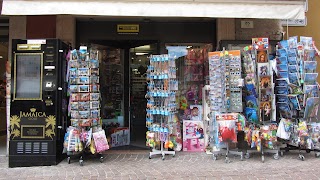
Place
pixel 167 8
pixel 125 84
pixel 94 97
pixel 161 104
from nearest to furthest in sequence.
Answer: pixel 167 8, pixel 94 97, pixel 161 104, pixel 125 84

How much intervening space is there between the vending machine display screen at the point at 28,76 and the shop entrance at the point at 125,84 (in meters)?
2.41

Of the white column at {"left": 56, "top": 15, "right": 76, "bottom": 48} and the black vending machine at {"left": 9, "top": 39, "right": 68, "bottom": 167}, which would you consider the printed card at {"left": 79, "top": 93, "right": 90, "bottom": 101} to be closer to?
the black vending machine at {"left": 9, "top": 39, "right": 68, "bottom": 167}

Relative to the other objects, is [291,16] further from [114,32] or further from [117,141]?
[117,141]

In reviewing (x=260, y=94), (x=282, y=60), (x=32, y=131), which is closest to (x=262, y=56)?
(x=282, y=60)

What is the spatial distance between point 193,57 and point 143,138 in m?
2.47

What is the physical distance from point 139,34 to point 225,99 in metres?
2.81

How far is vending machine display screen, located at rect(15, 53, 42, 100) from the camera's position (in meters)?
6.34

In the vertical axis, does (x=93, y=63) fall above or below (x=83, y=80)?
above

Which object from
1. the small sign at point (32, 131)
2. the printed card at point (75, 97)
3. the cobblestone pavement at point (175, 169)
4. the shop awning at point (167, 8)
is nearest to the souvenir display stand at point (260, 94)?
the cobblestone pavement at point (175, 169)

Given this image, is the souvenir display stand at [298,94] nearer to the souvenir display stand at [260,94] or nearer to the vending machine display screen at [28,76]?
the souvenir display stand at [260,94]

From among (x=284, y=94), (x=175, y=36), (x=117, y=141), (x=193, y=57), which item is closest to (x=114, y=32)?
(x=175, y=36)

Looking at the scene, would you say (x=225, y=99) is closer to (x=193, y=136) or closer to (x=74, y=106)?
(x=193, y=136)

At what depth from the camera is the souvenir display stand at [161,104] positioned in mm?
6887

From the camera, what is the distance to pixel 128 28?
8.22 meters
